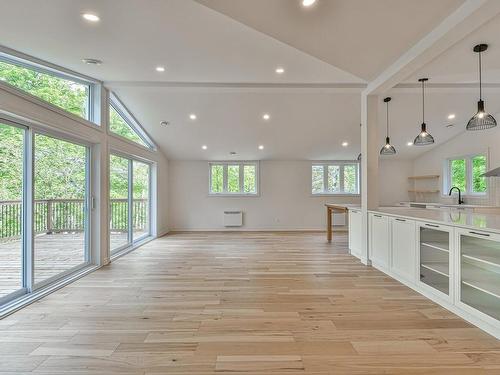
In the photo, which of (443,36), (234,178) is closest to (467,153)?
(443,36)

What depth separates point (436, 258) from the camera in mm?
2881

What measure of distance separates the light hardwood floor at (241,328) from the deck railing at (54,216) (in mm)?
815

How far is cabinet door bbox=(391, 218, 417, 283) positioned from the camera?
3096 millimetres

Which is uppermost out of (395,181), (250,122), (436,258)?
(250,122)

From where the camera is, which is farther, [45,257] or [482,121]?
[45,257]

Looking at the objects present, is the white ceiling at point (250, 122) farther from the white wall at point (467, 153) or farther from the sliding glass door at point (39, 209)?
the white wall at point (467, 153)

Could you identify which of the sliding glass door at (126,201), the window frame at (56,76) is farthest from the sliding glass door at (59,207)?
the sliding glass door at (126,201)

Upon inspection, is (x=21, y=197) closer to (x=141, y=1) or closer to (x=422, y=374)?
(x=141, y=1)

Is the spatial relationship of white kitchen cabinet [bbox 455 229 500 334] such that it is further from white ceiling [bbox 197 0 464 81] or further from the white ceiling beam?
white ceiling [bbox 197 0 464 81]

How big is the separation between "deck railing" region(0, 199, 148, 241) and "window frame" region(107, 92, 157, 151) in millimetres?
1307

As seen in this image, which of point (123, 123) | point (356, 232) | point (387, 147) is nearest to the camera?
point (356, 232)

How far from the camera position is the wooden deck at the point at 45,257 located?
112 inches

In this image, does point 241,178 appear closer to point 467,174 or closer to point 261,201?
point 261,201

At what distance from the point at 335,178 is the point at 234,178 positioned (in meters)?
3.11
